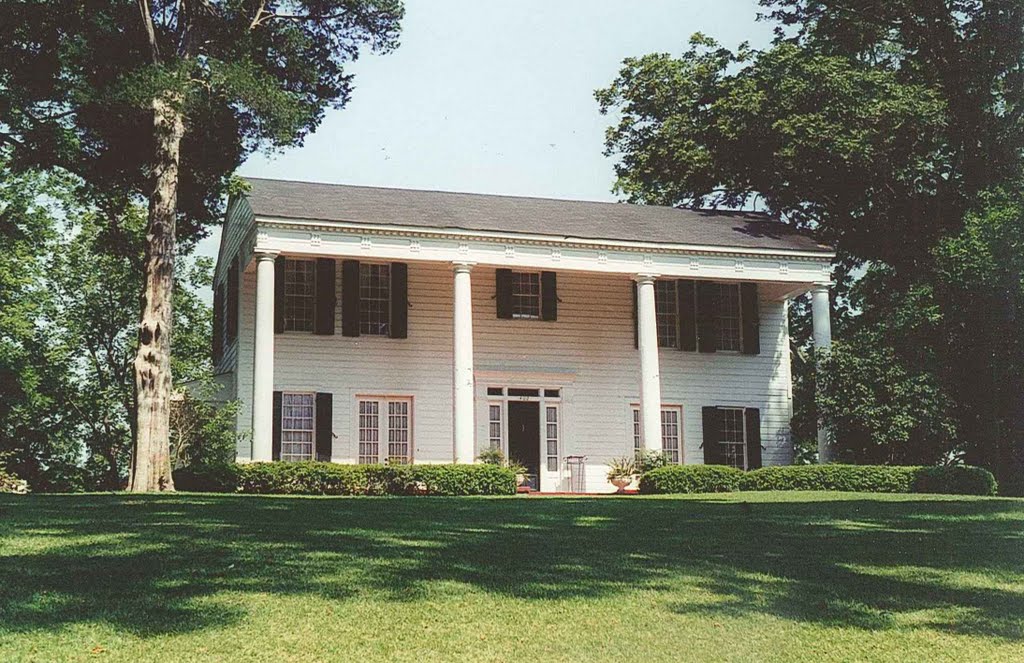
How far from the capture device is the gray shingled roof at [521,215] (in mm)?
24781

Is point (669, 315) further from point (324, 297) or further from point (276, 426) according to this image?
point (276, 426)

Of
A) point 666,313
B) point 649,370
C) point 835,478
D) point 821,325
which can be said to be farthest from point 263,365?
point 821,325

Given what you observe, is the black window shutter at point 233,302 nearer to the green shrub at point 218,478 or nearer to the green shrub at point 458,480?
the green shrub at point 218,478

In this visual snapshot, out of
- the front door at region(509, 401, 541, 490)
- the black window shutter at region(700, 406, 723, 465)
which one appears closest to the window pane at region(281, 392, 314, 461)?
the front door at region(509, 401, 541, 490)

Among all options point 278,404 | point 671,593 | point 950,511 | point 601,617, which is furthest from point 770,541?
point 278,404

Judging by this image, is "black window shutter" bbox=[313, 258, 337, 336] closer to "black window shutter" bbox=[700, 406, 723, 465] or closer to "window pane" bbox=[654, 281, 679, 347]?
"window pane" bbox=[654, 281, 679, 347]

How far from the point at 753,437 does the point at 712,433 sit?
109 centimetres

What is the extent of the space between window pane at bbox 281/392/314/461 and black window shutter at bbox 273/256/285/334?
1496 mm

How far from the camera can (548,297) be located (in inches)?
1070

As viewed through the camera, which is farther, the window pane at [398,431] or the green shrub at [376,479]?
the window pane at [398,431]

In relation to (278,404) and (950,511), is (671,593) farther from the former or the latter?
(278,404)

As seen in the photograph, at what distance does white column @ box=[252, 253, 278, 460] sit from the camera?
74.8 ft

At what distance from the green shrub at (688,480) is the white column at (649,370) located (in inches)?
50.7

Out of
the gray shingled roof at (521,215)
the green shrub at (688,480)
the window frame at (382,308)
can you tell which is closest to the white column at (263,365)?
the gray shingled roof at (521,215)
